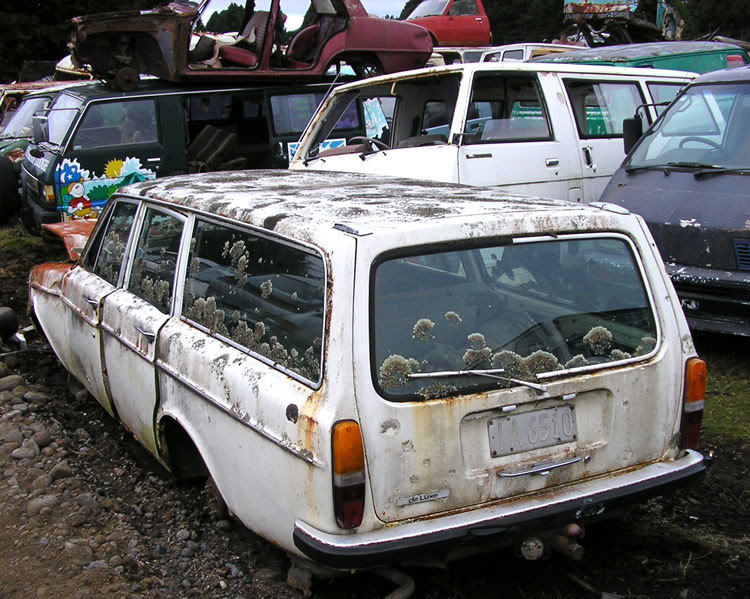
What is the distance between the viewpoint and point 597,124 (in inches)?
284

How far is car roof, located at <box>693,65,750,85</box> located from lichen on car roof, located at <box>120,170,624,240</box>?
10.9 ft

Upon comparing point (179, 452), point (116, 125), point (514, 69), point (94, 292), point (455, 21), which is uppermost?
point (455, 21)

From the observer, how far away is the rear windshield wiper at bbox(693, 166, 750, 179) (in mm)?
5545

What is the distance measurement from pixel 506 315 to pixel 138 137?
23.0ft

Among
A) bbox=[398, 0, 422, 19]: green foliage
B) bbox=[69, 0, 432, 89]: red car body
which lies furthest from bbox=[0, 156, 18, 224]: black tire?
bbox=[398, 0, 422, 19]: green foliage

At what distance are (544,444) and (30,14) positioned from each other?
1236 inches

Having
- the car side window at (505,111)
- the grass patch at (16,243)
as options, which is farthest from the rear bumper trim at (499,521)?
the grass patch at (16,243)

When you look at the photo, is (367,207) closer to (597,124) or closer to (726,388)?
(726,388)

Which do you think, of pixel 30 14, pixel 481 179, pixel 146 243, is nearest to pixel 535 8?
pixel 30 14

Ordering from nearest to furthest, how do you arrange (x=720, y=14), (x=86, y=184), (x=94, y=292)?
(x=94, y=292)
(x=86, y=184)
(x=720, y=14)

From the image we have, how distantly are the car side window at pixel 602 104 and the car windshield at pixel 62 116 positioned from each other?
5.24m

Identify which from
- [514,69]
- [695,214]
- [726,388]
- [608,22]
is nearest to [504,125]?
[514,69]

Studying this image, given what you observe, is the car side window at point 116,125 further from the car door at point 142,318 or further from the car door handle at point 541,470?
the car door handle at point 541,470

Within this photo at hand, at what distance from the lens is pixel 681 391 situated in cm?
318
